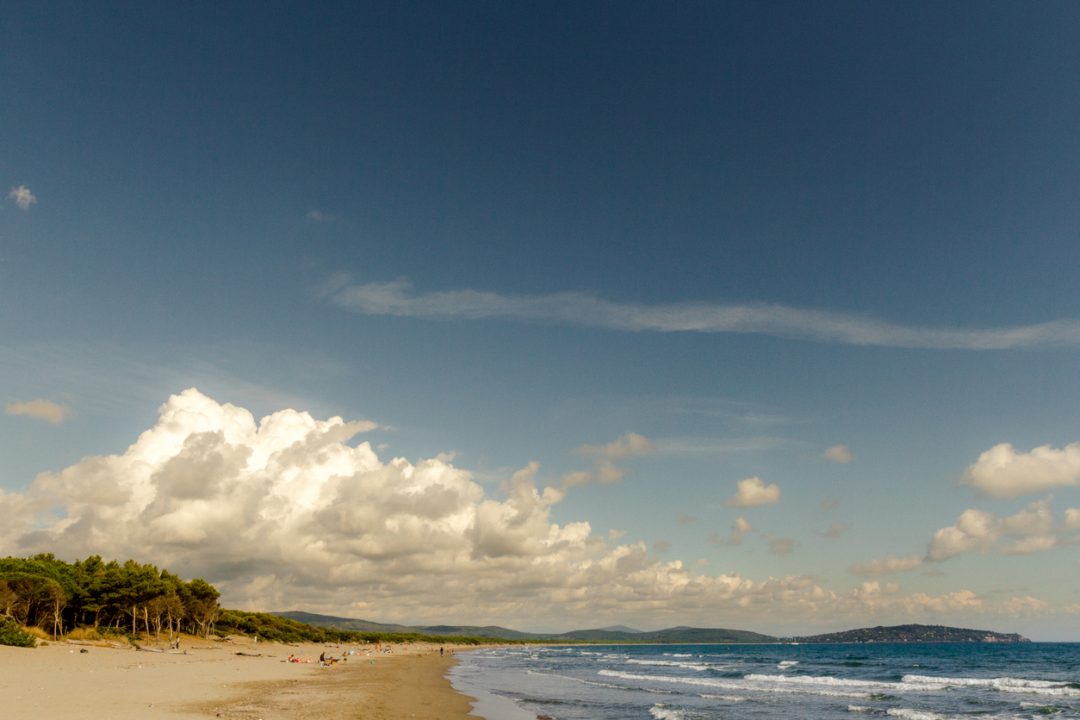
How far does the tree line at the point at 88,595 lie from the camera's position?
7075 centimetres

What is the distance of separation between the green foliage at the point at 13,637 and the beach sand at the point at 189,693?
2.85m

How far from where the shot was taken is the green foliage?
184 ft

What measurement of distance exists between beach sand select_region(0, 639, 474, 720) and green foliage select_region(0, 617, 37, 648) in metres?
2.85

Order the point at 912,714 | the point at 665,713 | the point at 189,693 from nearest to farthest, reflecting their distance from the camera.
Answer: the point at 189,693 < the point at 665,713 < the point at 912,714

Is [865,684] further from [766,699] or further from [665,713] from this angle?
[665,713]

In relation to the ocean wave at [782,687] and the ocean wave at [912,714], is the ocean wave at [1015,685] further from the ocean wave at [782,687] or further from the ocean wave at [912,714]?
the ocean wave at [912,714]

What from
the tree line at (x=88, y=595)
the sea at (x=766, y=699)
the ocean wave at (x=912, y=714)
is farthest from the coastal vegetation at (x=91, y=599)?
the ocean wave at (x=912, y=714)

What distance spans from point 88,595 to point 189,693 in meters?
61.0

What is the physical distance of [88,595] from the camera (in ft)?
269

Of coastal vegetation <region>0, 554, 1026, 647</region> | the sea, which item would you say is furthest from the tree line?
the sea

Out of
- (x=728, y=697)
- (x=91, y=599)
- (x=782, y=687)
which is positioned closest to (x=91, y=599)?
(x=91, y=599)

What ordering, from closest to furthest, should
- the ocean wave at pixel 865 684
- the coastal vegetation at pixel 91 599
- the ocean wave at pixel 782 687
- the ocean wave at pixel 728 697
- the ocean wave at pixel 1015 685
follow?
1. the ocean wave at pixel 728 697
2. the ocean wave at pixel 782 687
3. the ocean wave at pixel 1015 685
4. the ocean wave at pixel 865 684
5. the coastal vegetation at pixel 91 599

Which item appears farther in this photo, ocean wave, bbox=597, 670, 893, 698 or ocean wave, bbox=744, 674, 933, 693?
ocean wave, bbox=744, 674, 933, 693

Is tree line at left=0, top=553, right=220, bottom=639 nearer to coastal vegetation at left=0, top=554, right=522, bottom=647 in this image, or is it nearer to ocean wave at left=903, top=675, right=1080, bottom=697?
coastal vegetation at left=0, top=554, right=522, bottom=647
